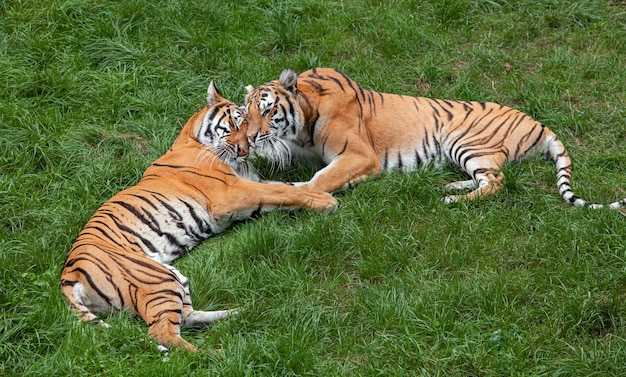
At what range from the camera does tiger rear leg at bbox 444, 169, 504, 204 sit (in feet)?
20.1

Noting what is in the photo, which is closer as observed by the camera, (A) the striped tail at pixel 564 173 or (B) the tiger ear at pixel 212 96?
(A) the striped tail at pixel 564 173

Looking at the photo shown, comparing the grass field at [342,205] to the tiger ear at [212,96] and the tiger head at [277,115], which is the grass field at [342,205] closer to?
the tiger head at [277,115]

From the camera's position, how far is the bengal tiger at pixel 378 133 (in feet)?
20.9

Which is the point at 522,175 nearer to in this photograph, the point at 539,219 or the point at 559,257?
the point at 539,219

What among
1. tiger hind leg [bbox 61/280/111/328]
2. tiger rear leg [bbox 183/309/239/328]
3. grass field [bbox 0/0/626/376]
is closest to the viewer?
grass field [bbox 0/0/626/376]

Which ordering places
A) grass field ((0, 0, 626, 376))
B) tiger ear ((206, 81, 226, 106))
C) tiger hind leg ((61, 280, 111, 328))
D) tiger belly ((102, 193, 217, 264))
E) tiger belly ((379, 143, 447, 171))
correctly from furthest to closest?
tiger belly ((379, 143, 447, 171))
tiger ear ((206, 81, 226, 106))
tiger belly ((102, 193, 217, 264))
tiger hind leg ((61, 280, 111, 328))
grass field ((0, 0, 626, 376))

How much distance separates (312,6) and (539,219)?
→ 3452mm

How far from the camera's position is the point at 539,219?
5805mm

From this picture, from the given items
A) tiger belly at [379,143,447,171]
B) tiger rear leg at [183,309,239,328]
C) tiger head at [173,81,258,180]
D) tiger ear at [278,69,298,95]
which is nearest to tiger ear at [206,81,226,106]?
tiger head at [173,81,258,180]

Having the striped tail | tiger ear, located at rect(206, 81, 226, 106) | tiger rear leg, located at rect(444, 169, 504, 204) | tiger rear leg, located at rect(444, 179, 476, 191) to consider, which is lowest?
tiger rear leg, located at rect(444, 179, 476, 191)

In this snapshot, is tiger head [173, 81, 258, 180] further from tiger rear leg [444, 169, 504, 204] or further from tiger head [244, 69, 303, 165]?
tiger rear leg [444, 169, 504, 204]

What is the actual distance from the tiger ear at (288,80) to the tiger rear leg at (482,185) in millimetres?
1327

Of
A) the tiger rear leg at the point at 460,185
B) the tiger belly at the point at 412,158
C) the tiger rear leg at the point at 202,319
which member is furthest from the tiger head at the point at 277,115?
the tiger rear leg at the point at 202,319

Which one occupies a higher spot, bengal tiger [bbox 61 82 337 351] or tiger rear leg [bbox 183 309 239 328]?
bengal tiger [bbox 61 82 337 351]
